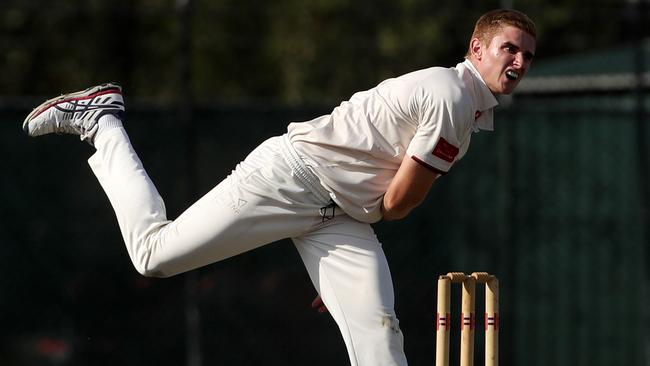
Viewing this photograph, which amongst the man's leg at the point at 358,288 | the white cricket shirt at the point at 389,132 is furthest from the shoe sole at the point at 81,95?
the man's leg at the point at 358,288

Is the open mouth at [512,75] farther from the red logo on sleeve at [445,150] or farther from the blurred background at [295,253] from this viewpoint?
the blurred background at [295,253]

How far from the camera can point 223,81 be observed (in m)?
17.0

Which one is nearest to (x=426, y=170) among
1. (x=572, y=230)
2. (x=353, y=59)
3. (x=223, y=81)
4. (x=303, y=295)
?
(x=303, y=295)

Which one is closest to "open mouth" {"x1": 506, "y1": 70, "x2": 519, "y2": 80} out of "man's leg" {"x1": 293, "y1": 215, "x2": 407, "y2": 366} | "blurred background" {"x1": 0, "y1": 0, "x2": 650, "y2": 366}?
"man's leg" {"x1": 293, "y1": 215, "x2": 407, "y2": 366}

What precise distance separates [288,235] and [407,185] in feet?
1.74

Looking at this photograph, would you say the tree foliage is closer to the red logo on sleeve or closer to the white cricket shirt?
the white cricket shirt

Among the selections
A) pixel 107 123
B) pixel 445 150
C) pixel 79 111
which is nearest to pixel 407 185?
pixel 445 150

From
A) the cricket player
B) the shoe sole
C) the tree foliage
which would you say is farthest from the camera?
the tree foliage

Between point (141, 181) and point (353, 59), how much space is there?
7499 millimetres

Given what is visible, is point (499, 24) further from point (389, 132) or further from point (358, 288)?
point (358, 288)

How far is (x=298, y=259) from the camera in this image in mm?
7699

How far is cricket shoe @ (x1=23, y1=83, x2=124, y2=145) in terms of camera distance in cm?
530

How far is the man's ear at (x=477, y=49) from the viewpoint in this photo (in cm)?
491

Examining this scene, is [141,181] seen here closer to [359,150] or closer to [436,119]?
[359,150]
